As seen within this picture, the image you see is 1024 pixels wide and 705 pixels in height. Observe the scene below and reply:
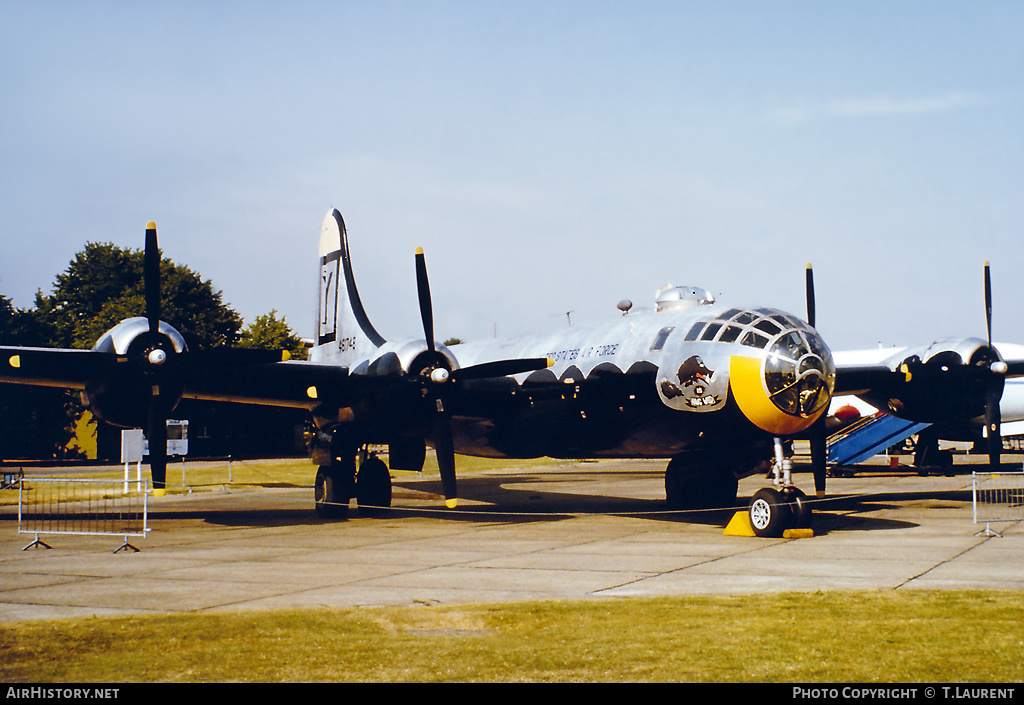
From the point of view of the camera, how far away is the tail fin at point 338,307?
24.7 metres

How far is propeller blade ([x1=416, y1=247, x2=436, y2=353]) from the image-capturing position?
66.0ft

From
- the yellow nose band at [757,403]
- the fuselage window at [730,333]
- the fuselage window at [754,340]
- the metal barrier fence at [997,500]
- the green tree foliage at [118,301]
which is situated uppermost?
the green tree foliage at [118,301]

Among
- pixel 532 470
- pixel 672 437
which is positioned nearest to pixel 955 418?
pixel 672 437

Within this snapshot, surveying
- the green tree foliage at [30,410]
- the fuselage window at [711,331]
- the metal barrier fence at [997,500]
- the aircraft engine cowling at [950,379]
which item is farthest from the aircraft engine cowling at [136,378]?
the green tree foliage at [30,410]

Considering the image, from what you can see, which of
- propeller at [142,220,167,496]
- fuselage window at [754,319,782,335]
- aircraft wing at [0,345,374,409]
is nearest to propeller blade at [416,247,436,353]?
aircraft wing at [0,345,374,409]

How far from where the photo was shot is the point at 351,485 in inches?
875

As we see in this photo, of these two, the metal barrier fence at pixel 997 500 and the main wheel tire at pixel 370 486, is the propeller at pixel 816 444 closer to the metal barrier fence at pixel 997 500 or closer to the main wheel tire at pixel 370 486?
the metal barrier fence at pixel 997 500

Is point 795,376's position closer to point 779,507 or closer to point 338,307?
point 779,507

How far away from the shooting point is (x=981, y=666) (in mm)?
7078

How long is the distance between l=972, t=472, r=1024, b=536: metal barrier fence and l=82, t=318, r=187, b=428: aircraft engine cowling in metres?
15.2

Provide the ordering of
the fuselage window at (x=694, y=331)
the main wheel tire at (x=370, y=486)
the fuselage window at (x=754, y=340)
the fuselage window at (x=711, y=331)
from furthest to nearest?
1. the main wheel tire at (x=370, y=486)
2. the fuselage window at (x=694, y=331)
3. the fuselage window at (x=711, y=331)
4. the fuselage window at (x=754, y=340)

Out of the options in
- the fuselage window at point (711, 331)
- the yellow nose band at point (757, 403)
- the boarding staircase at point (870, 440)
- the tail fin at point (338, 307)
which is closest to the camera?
the yellow nose band at point (757, 403)

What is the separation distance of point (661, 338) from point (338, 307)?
36.0 ft

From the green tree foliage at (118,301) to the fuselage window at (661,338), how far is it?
46.0 m
